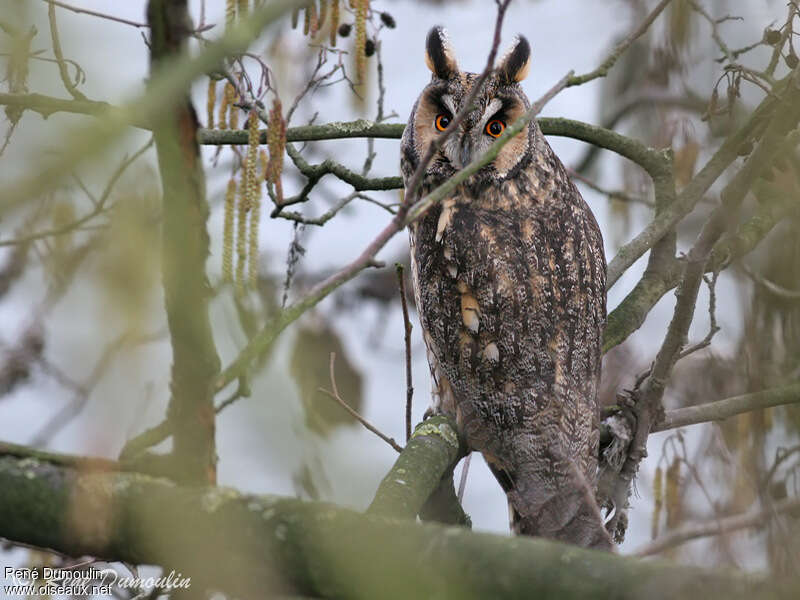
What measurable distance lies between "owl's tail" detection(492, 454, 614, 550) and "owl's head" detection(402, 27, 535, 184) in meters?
0.94

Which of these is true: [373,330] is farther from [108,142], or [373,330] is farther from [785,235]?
[108,142]

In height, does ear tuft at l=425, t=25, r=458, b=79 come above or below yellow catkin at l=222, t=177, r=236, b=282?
above

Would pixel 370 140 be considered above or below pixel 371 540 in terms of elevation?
above

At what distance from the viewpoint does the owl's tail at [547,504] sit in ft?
8.09

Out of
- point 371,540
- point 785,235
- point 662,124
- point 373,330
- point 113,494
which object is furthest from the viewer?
point 373,330

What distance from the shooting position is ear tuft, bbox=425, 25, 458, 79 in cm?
295

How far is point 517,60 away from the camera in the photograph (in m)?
2.95

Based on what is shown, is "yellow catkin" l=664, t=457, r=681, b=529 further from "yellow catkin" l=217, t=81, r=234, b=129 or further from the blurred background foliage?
"yellow catkin" l=217, t=81, r=234, b=129

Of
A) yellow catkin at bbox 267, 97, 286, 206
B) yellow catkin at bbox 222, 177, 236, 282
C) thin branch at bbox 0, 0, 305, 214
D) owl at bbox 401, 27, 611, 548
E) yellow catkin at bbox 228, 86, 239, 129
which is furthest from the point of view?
owl at bbox 401, 27, 611, 548

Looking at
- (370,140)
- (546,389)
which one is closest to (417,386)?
(546,389)

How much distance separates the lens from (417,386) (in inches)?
70.4

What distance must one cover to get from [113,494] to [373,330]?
3905mm

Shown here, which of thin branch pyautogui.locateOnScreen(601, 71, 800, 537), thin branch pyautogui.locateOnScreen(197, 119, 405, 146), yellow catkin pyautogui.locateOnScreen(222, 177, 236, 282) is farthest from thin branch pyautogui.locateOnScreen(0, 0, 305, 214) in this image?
thin branch pyautogui.locateOnScreen(197, 119, 405, 146)

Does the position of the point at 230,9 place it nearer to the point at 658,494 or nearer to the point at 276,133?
the point at 276,133
